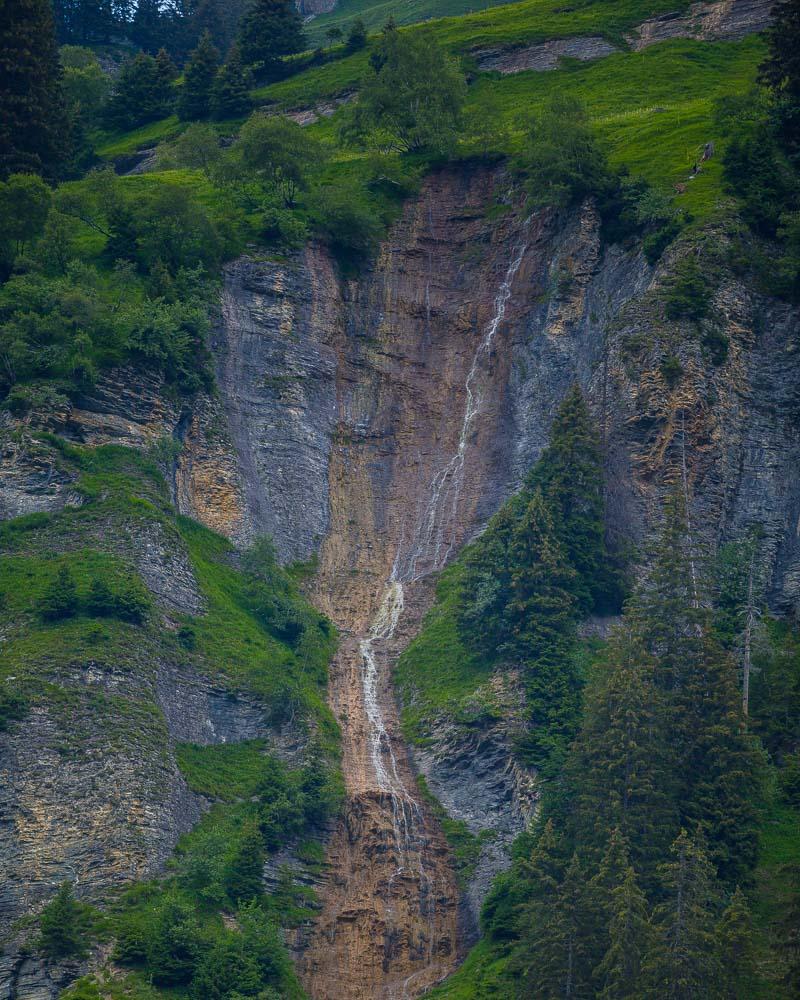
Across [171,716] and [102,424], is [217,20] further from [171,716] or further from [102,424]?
[171,716]

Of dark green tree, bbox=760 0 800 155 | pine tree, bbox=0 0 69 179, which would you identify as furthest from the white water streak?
pine tree, bbox=0 0 69 179

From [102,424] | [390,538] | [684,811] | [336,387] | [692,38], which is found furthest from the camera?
[692,38]

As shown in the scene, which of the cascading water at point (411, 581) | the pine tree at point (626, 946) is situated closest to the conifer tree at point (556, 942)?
the pine tree at point (626, 946)

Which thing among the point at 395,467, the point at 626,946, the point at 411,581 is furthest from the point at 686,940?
the point at 395,467

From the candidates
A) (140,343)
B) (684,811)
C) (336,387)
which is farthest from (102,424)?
(684,811)

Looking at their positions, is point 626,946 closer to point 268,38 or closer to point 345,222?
point 345,222

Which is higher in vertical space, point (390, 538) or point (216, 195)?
point (216, 195)
